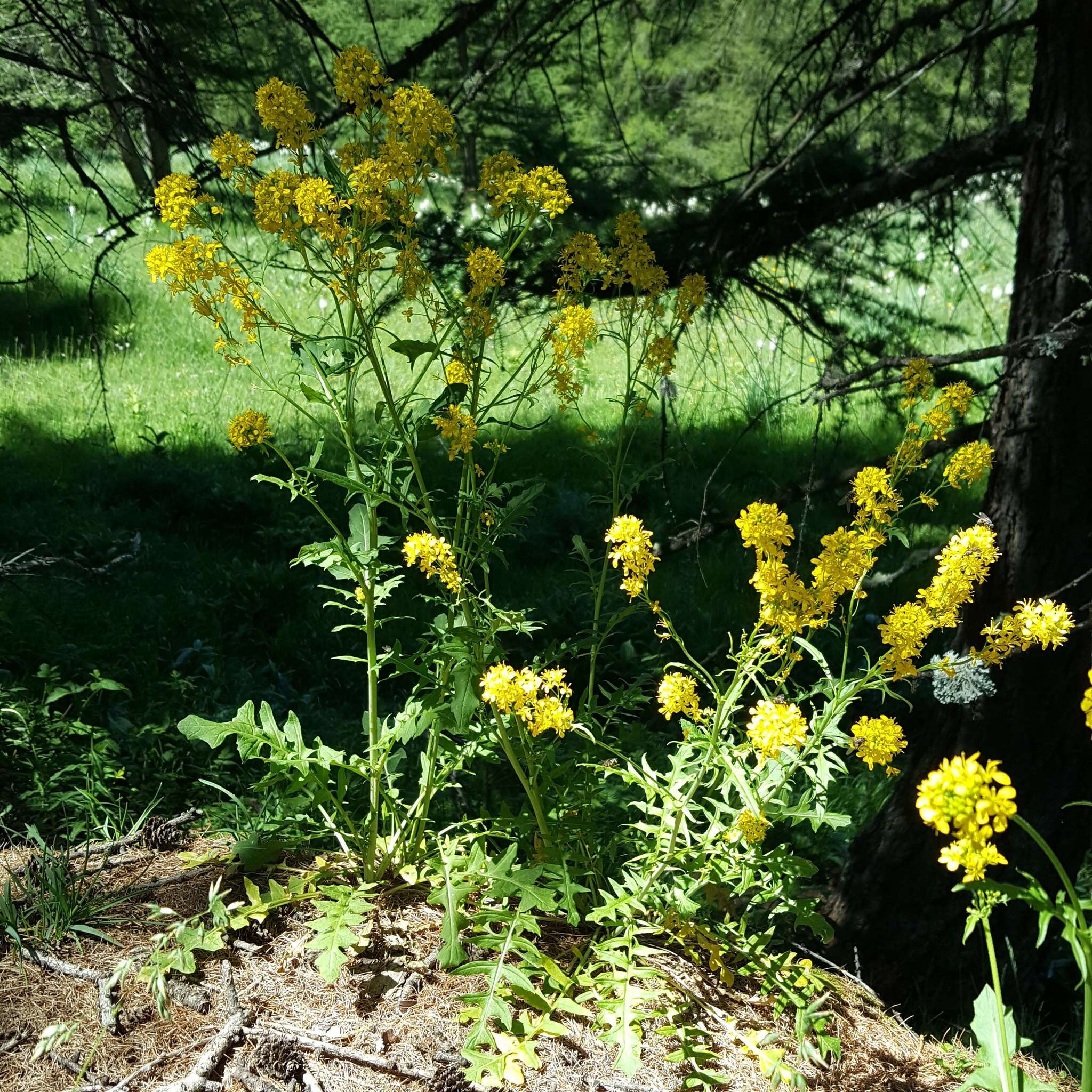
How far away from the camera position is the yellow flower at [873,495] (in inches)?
73.4

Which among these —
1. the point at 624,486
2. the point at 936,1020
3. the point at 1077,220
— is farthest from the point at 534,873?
the point at 1077,220

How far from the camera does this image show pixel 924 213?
3146 millimetres

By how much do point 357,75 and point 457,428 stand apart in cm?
68

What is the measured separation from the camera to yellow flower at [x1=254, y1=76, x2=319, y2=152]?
195cm

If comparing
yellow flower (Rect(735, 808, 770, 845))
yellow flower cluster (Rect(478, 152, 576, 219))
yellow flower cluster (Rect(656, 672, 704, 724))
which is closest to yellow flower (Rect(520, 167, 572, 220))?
yellow flower cluster (Rect(478, 152, 576, 219))

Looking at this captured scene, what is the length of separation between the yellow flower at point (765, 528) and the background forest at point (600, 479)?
3cm

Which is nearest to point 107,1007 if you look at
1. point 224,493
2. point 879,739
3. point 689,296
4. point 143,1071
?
point 143,1071

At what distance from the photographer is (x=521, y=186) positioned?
6.65ft

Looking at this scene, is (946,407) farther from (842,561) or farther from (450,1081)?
(450,1081)

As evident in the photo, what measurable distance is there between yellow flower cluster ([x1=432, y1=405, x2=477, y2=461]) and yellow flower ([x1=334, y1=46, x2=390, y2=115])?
602 millimetres

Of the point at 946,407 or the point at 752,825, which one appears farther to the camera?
the point at 946,407

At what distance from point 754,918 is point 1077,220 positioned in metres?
1.93

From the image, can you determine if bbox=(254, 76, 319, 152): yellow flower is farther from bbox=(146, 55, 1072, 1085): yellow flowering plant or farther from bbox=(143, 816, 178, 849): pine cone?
bbox=(143, 816, 178, 849): pine cone

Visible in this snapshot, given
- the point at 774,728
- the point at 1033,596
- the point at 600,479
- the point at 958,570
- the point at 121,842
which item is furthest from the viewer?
the point at 600,479
